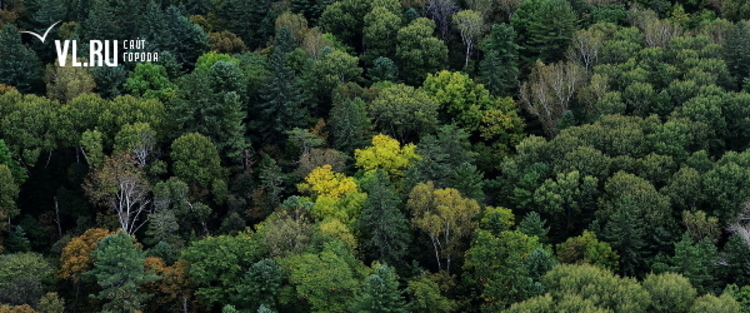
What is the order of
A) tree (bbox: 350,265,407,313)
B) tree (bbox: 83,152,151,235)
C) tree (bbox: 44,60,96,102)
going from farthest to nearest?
tree (bbox: 44,60,96,102) → tree (bbox: 83,152,151,235) → tree (bbox: 350,265,407,313)

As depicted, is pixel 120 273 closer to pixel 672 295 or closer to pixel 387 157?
pixel 387 157

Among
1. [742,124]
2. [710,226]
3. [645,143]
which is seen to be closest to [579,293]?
[710,226]

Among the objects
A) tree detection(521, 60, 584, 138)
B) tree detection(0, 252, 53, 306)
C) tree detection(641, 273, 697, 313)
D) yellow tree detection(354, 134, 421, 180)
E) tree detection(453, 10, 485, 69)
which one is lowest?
tree detection(0, 252, 53, 306)

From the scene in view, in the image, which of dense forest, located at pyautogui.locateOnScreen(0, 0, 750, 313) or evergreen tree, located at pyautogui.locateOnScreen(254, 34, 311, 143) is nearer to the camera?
dense forest, located at pyautogui.locateOnScreen(0, 0, 750, 313)

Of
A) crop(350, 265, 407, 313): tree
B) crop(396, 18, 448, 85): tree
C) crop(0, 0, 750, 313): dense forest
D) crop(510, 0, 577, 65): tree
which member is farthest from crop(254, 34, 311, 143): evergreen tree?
crop(350, 265, 407, 313): tree

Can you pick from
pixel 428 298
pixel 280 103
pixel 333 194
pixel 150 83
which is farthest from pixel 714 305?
pixel 150 83
